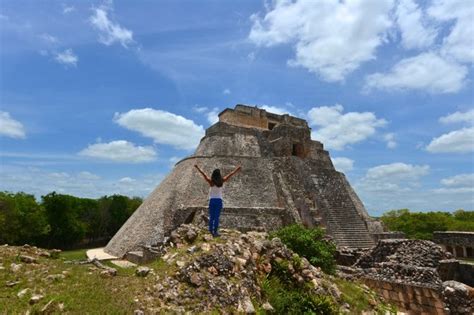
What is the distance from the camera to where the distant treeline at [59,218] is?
25.4 meters

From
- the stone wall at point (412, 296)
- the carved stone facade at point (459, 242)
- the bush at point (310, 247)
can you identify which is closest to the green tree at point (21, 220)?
the bush at point (310, 247)

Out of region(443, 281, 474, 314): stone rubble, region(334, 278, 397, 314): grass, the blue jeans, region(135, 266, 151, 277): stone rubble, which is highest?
the blue jeans

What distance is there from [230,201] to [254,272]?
41.3 ft

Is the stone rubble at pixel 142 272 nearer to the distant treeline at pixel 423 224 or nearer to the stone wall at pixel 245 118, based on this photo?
the stone wall at pixel 245 118

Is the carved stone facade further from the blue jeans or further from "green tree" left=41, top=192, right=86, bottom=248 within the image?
"green tree" left=41, top=192, right=86, bottom=248

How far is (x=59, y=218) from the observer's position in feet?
101

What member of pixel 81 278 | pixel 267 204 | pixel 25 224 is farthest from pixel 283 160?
pixel 25 224

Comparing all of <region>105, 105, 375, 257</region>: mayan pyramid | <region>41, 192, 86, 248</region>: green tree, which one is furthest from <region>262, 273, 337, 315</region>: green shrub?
<region>41, 192, 86, 248</region>: green tree

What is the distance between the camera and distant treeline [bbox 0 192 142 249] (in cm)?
2542

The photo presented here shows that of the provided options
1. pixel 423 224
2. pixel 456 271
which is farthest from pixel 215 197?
pixel 423 224

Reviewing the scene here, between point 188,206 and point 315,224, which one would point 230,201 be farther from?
point 315,224

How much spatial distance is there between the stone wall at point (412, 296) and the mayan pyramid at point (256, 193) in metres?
8.33

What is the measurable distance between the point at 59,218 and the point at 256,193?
2115 cm

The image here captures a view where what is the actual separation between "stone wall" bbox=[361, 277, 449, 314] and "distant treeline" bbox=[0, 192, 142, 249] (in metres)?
25.6
